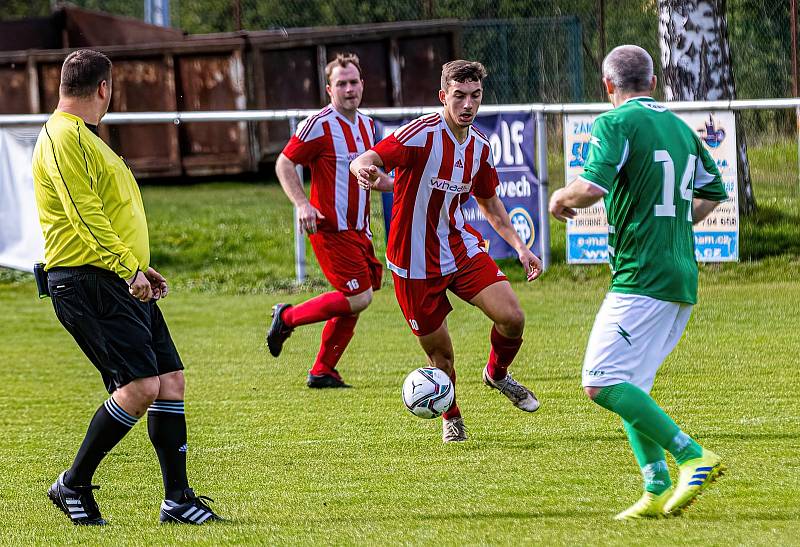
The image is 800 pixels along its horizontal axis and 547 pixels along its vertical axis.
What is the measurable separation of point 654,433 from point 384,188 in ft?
7.19

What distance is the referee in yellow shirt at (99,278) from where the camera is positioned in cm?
459

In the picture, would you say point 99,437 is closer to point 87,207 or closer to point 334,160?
point 87,207

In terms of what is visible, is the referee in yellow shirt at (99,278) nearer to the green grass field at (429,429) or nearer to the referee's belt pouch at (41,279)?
the referee's belt pouch at (41,279)

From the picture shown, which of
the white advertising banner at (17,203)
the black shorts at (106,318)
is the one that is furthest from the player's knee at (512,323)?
the white advertising banner at (17,203)

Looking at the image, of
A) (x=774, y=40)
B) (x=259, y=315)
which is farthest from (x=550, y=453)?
(x=774, y=40)

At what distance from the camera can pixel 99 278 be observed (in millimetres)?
4715

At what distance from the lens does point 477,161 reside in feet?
20.8

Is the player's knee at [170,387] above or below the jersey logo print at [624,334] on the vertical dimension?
below

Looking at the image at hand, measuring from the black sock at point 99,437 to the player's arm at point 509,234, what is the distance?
2.37m

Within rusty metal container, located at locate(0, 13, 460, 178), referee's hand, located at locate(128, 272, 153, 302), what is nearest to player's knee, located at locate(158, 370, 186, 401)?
referee's hand, located at locate(128, 272, 153, 302)

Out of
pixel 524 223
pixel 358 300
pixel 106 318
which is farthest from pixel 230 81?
pixel 106 318

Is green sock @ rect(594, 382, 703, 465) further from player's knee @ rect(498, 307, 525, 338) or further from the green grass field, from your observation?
player's knee @ rect(498, 307, 525, 338)

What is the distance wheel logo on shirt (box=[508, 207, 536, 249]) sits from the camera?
12320mm

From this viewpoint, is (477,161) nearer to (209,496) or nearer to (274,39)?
(209,496)
